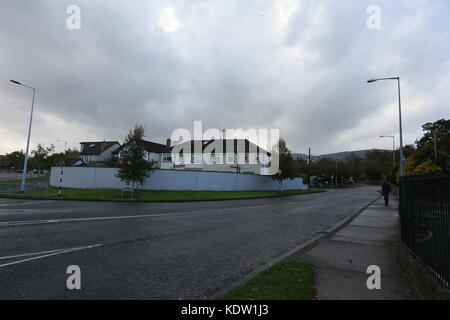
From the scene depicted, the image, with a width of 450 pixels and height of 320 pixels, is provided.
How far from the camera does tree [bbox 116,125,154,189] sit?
2334 cm

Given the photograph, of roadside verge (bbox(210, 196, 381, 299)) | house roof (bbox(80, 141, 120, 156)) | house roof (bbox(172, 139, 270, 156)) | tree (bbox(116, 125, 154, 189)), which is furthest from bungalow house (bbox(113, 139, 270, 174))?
roadside verge (bbox(210, 196, 381, 299))

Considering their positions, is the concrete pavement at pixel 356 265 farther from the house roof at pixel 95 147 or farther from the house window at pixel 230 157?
the house roof at pixel 95 147

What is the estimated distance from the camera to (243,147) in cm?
5256

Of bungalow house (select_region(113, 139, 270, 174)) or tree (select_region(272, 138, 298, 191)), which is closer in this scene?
tree (select_region(272, 138, 298, 191))

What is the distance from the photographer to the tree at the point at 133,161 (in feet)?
76.6

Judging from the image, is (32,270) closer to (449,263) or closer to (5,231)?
(5,231)

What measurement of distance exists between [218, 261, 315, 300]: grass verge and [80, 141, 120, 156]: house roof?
76190 mm

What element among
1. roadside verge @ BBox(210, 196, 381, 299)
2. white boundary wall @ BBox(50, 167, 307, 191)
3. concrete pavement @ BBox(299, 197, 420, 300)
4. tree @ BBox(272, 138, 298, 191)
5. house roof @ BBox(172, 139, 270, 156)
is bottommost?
roadside verge @ BBox(210, 196, 381, 299)

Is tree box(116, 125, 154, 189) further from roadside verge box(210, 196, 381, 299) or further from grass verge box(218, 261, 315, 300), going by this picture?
grass verge box(218, 261, 315, 300)

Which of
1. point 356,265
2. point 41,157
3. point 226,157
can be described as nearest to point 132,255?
point 356,265

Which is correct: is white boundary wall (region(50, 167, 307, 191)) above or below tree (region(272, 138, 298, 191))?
below

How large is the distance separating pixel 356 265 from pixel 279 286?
229 centimetres

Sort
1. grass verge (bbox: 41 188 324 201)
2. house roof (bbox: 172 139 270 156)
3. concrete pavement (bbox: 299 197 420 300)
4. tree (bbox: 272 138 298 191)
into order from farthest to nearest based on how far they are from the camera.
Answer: house roof (bbox: 172 139 270 156)
tree (bbox: 272 138 298 191)
grass verge (bbox: 41 188 324 201)
concrete pavement (bbox: 299 197 420 300)
